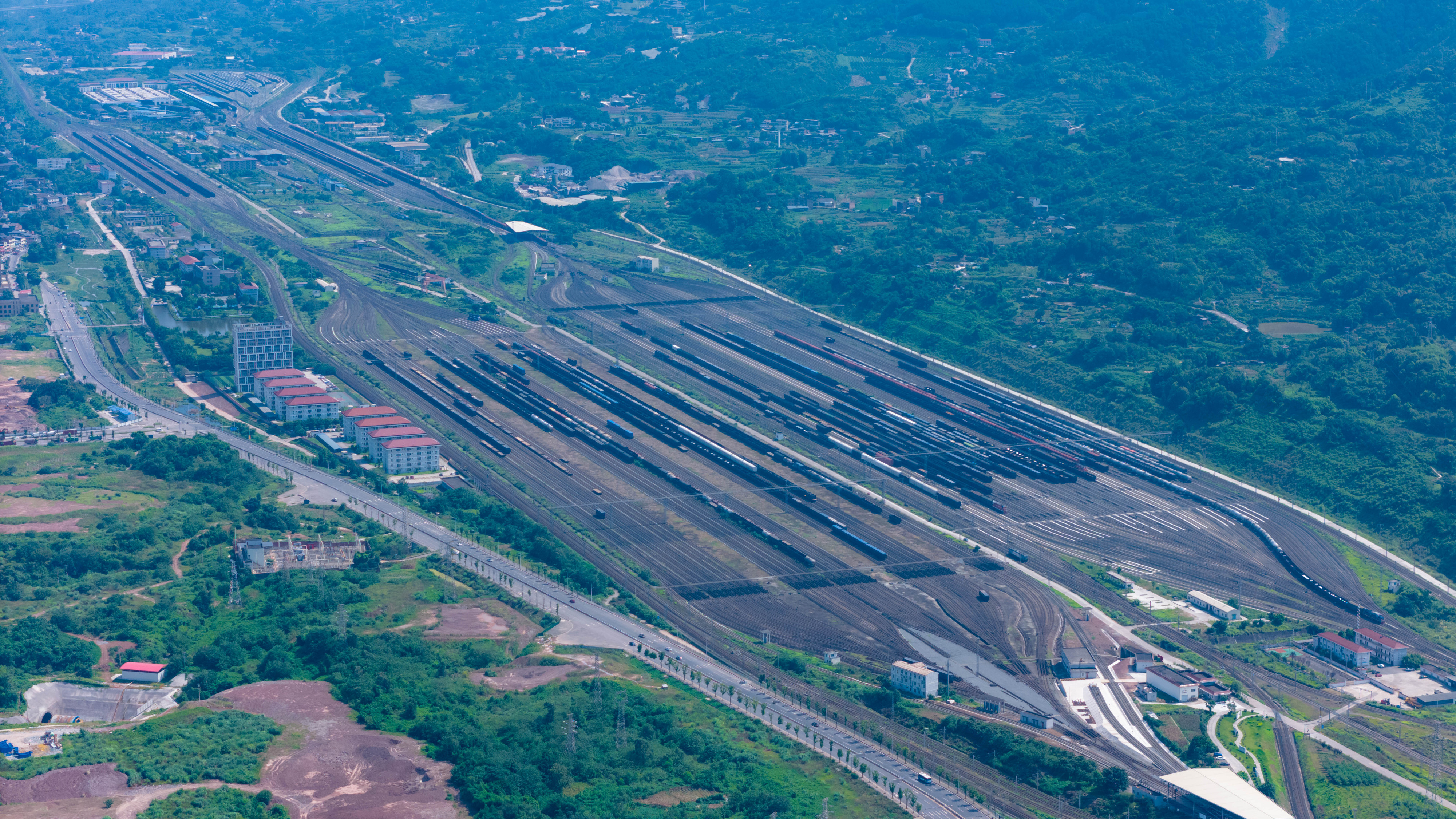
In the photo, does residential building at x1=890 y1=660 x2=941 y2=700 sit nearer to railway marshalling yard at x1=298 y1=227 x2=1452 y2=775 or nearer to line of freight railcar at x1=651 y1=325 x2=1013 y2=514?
railway marshalling yard at x1=298 y1=227 x2=1452 y2=775

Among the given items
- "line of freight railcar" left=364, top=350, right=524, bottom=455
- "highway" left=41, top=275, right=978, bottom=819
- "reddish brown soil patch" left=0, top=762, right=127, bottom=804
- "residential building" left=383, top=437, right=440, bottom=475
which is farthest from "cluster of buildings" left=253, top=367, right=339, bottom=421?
"reddish brown soil patch" left=0, top=762, right=127, bottom=804

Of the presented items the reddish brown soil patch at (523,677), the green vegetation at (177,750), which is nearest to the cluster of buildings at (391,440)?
the reddish brown soil patch at (523,677)

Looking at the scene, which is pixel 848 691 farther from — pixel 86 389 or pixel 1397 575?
pixel 86 389

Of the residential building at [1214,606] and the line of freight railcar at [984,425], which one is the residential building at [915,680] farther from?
the line of freight railcar at [984,425]

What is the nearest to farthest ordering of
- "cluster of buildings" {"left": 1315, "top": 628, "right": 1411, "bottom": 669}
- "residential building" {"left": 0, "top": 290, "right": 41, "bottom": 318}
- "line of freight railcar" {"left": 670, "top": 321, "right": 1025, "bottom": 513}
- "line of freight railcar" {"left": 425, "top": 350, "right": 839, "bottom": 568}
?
"cluster of buildings" {"left": 1315, "top": 628, "right": 1411, "bottom": 669} → "line of freight railcar" {"left": 425, "top": 350, "right": 839, "bottom": 568} → "line of freight railcar" {"left": 670, "top": 321, "right": 1025, "bottom": 513} → "residential building" {"left": 0, "top": 290, "right": 41, "bottom": 318}

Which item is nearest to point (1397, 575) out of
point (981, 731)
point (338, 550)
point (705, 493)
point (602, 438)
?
point (981, 731)

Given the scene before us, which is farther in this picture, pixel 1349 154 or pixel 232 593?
pixel 1349 154

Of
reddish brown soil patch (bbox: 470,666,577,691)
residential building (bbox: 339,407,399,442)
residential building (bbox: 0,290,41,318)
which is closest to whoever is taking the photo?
reddish brown soil patch (bbox: 470,666,577,691)

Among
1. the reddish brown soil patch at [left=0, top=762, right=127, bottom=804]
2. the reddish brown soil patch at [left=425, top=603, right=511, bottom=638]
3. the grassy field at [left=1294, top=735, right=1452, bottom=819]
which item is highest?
the reddish brown soil patch at [left=0, top=762, right=127, bottom=804]
